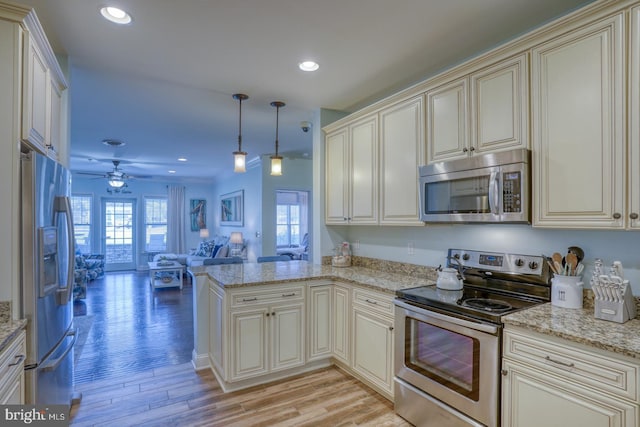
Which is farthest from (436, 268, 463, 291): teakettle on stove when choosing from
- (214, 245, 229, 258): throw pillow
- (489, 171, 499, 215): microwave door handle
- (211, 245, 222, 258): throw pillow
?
(211, 245, 222, 258): throw pillow

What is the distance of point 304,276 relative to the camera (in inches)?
119

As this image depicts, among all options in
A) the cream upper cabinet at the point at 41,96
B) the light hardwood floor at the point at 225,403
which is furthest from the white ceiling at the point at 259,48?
the light hardwood floor at the point at 225,403

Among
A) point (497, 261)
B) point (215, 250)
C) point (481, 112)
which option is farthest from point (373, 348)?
point (215, 250)

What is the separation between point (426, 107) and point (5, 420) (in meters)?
3.00

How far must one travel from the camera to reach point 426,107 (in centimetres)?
259

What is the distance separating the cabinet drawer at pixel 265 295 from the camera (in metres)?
2.71

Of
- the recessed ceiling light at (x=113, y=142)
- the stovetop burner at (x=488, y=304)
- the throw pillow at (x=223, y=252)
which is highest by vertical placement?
the recessed ceiling light at (x=113, y=142)

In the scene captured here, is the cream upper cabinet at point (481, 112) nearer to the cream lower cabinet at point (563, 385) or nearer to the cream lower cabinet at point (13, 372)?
the cream lower cabinet at point (563, 385)

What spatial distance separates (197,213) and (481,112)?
915cm

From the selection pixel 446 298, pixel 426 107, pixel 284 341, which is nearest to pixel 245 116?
pixel 426 107

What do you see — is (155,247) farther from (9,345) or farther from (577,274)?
(577,274)

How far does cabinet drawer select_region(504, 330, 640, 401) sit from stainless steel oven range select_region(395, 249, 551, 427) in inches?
4.2

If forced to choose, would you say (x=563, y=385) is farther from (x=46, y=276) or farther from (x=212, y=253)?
(x=212, y=253)

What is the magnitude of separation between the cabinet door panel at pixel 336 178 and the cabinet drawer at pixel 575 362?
6.63 feet
